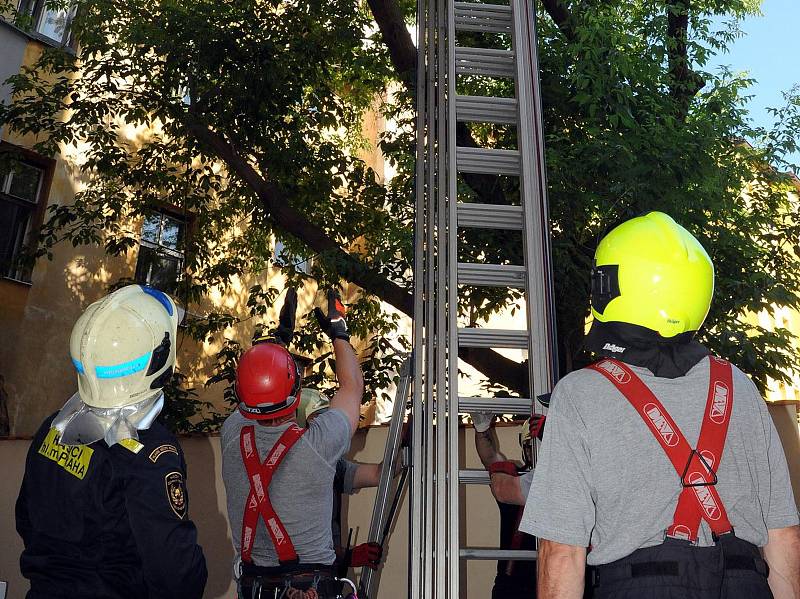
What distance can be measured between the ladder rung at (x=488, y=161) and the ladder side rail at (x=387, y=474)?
47.8 inches

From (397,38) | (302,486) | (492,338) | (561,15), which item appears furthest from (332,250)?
(302,486)

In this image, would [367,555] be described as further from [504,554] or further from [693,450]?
[693,450]

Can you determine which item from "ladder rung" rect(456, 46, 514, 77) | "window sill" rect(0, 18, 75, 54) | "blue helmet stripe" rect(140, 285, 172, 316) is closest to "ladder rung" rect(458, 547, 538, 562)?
"blue helmet stripe" rect(140, 285, 172, 316)

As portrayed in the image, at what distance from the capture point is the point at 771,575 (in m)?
1.86

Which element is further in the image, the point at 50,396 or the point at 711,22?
the point at 50,396

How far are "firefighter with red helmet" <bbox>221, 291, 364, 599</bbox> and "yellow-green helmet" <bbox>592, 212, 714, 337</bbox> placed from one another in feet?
5.12

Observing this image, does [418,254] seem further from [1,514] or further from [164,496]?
[1,514]

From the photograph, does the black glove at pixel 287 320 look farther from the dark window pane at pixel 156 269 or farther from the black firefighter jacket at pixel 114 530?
the dark window pane at pixel 156 269

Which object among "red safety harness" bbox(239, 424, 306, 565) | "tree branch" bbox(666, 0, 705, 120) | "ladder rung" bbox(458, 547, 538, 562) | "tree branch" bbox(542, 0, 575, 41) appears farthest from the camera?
"tree branch" bbox(542, 0, 575, 41)

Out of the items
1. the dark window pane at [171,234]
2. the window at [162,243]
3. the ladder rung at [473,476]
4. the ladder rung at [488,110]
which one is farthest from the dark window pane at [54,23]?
the ladder rung at [473,476]

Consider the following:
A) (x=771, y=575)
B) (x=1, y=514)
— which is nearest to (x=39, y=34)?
(x=1, y=514)

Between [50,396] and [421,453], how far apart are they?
800 cm

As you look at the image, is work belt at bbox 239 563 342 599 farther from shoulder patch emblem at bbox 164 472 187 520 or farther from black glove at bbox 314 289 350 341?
shoulder patch emblem at bbox 164 472 187 520

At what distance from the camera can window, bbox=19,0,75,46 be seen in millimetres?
10805
